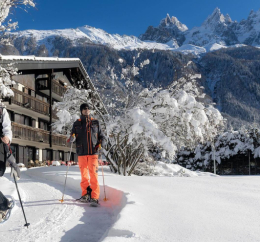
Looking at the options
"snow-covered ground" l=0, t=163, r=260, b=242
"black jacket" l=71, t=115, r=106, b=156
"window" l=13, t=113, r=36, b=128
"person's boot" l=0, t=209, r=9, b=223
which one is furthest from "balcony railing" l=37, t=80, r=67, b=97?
"person's boot" l=0, t=209, r=9, b=223

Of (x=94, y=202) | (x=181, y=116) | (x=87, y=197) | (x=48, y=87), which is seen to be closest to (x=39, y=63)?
(x=48, y=87)

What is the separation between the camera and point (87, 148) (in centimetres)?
555

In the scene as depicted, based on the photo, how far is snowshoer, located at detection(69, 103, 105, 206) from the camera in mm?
5508

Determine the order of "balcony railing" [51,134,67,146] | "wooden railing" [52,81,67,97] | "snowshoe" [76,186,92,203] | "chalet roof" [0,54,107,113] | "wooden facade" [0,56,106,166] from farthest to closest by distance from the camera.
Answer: "wooden railing" [52,81,67,97], "balcony railing" [51,134,67,146], "wooden facade" [0,56,106,166], "chalet roof" [0,54,107,113], "snowshoe" [76,186,92,203]

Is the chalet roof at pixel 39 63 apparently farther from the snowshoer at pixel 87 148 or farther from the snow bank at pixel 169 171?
the snowshoer at pixel 87 148

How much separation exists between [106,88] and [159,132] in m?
5.92

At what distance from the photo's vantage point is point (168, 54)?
18288 cm

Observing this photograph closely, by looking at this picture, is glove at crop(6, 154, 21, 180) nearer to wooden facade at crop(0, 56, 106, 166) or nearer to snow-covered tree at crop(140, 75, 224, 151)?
snow-covered tree at crop(140, 75, 224, 151)

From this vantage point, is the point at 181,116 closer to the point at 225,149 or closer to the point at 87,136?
the point at 87,136

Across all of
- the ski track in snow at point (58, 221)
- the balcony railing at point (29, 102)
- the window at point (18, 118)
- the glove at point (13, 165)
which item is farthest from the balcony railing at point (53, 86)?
the glove at point (13, 165)

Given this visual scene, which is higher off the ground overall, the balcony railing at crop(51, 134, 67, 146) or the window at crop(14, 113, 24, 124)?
the window at crop(14, 113, 24, 124)

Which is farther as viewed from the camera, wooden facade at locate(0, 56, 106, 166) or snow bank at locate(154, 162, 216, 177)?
wooden facade at locate(0, 56, 106, 166)

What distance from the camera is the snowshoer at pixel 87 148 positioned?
5508 mm

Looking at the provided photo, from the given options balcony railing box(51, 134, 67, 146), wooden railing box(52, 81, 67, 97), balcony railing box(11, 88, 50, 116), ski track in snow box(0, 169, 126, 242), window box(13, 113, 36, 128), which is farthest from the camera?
wooden railing box(52, 81, 67, 97)
